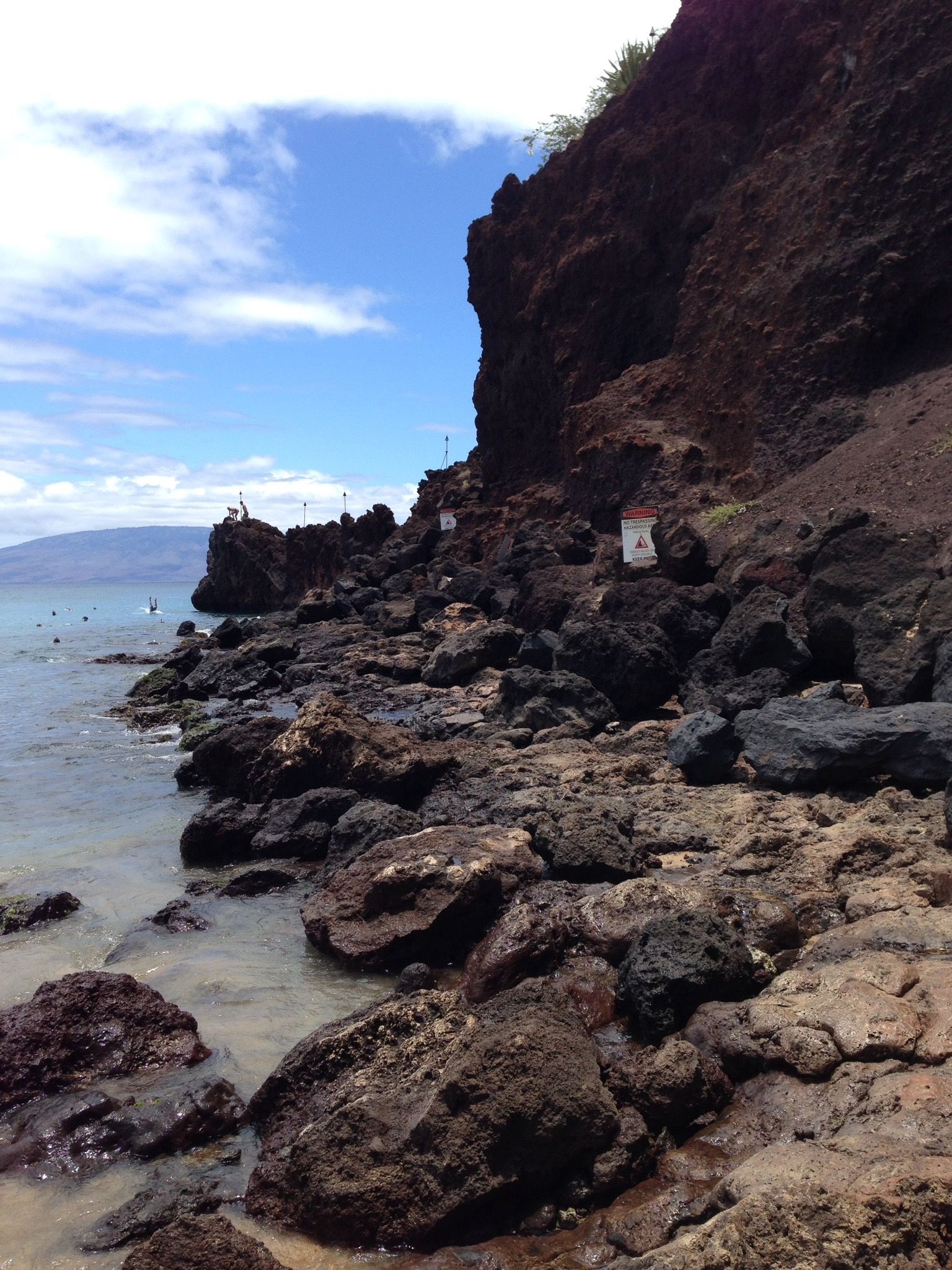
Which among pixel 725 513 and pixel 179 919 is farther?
pixel 725 513

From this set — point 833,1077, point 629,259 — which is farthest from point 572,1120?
point 629,259

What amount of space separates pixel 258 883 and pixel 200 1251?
4754mm

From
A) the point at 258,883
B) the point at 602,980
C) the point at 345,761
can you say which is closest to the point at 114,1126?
the point at 602,980

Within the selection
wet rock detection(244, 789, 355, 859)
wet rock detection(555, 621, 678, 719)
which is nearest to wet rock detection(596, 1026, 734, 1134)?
wet rock detection(244, 789, 355, 859)

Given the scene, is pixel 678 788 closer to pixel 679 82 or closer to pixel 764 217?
pixel 764 217

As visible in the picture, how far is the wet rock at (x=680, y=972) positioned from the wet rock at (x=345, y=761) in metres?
5.32

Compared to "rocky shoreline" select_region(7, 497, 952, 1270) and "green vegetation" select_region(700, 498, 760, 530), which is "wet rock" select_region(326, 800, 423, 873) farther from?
"green vegetation" select_region(700, 498, 760, 530)

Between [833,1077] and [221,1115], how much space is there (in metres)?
2.89

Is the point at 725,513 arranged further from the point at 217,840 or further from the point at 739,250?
the point at 217,840

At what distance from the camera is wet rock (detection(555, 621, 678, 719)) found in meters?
12.1

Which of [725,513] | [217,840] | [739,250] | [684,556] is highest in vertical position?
[739,250]

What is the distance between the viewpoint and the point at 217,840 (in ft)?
30.0

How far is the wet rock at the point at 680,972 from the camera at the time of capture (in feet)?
15.3

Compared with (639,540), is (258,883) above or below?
below
